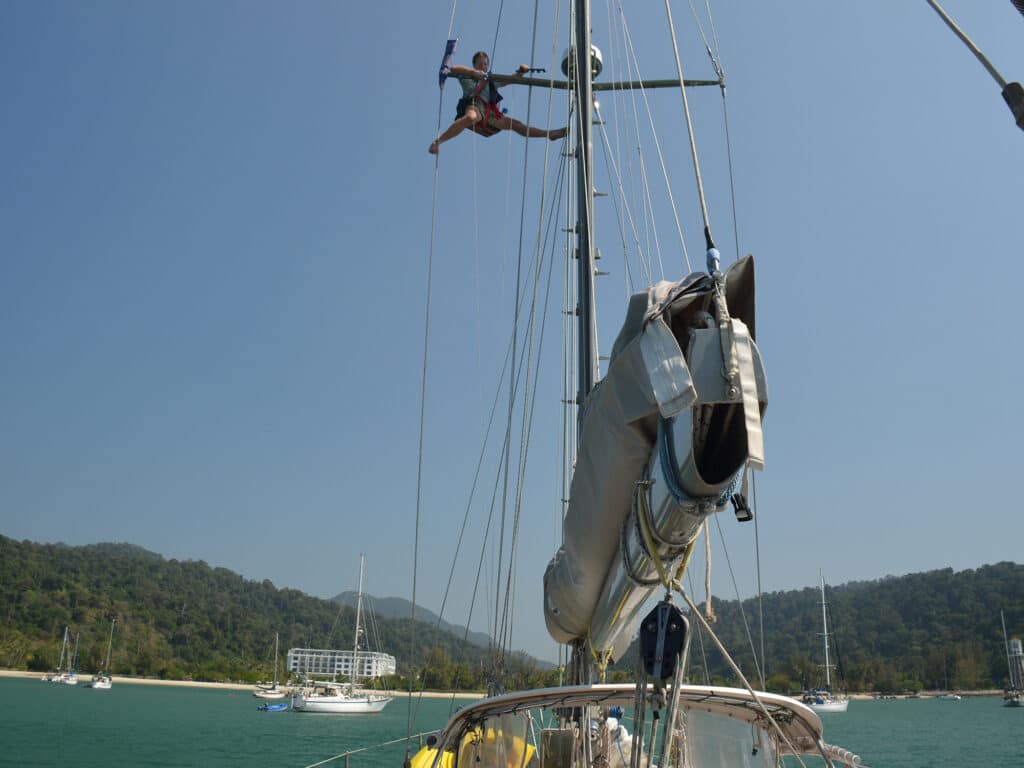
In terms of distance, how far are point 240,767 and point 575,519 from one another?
2770 cm

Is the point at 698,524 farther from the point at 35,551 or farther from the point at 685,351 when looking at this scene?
the point at 35,551

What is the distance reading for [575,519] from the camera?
3.85m

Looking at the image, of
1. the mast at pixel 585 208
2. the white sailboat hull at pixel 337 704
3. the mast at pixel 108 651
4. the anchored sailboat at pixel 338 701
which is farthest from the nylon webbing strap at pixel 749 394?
the mast at pixel 108 651

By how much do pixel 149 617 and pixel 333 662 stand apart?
105 feet

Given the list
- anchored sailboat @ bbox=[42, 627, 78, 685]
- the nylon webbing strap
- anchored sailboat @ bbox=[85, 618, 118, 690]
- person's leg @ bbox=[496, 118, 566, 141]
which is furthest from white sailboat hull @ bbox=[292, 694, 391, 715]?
the nylon webbing strap

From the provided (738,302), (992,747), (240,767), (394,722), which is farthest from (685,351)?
(394,722)

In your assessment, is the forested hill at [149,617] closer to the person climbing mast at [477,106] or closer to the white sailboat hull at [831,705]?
the white sailboat hull at [831,705]

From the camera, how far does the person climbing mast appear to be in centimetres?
1015

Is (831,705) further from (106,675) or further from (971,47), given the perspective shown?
(106,675)

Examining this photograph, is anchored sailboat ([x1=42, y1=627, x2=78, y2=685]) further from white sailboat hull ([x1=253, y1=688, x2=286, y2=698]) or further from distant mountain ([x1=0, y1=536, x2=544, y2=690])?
white sailboat hull ([x1=253, y1=688, x2=286, y2=698])

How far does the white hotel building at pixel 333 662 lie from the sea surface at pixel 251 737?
64261 mm

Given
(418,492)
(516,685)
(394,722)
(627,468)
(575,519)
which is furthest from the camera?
(394,722)

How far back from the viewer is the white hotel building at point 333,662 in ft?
411

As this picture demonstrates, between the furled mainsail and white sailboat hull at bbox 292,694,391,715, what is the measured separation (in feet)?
204
